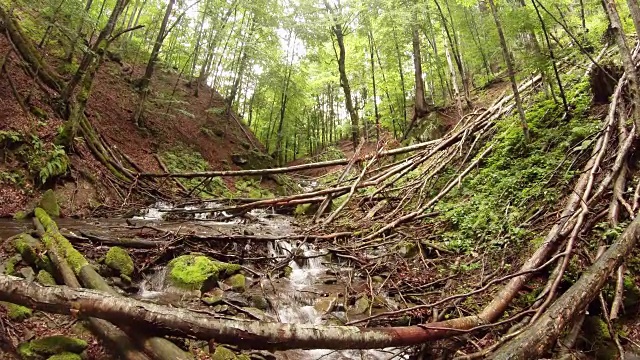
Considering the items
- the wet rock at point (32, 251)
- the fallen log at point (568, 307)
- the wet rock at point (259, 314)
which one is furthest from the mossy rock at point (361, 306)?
the wet rock at point (32, 251)

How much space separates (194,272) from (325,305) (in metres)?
2.13

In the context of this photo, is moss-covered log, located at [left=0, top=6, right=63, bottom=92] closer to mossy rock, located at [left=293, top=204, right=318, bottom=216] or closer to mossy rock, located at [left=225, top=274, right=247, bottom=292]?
mossy rock, located at [left=293, top=204, right=318, bottom=216]

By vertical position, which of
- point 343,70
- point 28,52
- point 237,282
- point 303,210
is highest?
point 28,52

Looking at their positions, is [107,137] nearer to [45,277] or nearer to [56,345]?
[45,277]

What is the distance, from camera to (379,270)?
6.69 m

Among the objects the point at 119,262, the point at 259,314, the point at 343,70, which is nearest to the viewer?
the point at 259,314

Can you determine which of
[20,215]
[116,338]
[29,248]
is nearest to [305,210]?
[20,215]

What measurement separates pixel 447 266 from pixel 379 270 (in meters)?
1.21

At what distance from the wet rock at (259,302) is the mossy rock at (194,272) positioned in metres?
0.73

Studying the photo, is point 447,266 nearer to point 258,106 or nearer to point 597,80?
point 597,80

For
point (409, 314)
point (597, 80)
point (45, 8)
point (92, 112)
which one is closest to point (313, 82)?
point (92, 112)

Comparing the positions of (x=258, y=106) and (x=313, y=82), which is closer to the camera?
(x=258, y=106)

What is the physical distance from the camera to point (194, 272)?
5.73 meters

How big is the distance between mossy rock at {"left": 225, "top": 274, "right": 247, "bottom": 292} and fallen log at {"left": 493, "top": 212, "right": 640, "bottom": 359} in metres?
3.94
